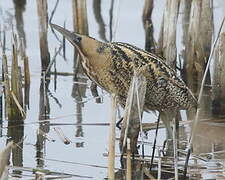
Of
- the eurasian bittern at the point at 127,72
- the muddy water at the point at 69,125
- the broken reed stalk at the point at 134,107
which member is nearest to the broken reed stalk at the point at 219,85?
the muddy water at the point at 69,125

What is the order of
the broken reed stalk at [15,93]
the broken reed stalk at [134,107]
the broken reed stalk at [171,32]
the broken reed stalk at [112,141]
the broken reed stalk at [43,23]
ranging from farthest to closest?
the broken reed stalk at [43,23]
the broken reed stalk at [171,32]
the broken reed stalk at [15,93]
the broken reed stalk at [134,107]
the broken reed stalk at [112,141]

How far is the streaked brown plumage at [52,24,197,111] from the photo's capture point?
19.0 feet

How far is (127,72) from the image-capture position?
230 inches

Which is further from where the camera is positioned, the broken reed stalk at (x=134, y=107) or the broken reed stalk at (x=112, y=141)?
the broken reed stalk at (x=134, y=107)

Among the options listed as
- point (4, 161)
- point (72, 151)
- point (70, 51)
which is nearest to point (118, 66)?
point (72, 151)

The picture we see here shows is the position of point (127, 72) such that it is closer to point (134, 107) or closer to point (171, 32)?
point (134, 107)

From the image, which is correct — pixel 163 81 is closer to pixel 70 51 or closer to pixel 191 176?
pixel 191 176

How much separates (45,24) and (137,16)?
6.63 feet

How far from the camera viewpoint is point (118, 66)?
589 centimetres

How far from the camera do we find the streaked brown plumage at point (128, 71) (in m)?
5.80

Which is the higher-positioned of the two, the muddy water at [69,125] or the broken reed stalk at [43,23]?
the broken reed stalk at [43,23]

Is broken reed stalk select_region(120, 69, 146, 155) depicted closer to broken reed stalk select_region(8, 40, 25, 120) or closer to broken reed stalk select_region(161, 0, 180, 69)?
broken reed stalk select_region(8, 40, 25, 120)

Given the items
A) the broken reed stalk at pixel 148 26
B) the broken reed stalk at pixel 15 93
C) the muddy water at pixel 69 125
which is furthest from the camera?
the broken reed stalk at pixel 148 26

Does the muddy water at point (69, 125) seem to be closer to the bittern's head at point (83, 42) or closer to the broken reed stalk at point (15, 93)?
the broken reed stalk at point (15, 93)
